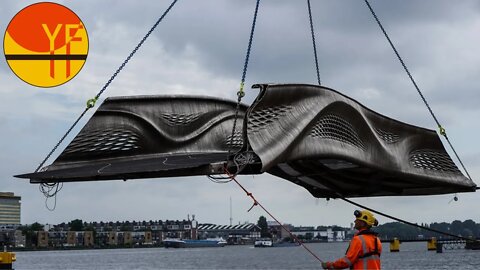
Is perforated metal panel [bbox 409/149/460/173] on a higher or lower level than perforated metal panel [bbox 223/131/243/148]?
lower

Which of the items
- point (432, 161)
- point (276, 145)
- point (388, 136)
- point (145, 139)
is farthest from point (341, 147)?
point (145, 139)

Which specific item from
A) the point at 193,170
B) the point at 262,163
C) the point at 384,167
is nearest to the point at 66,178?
the point at 193,170

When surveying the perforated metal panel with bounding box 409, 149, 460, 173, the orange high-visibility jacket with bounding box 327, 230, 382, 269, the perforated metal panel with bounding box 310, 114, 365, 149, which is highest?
the perforated metal panel with bounding box 310, 114, 365, 149

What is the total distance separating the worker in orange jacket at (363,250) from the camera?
10.2m

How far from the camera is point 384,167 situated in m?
15.0

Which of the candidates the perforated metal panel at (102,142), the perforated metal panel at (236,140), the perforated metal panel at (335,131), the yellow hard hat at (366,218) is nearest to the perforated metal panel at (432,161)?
the perforated metal panel at (335,131)

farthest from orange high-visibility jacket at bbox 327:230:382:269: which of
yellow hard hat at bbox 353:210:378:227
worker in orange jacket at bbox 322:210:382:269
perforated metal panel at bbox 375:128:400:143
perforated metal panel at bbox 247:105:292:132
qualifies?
perforated metal panel at bbox 375:128:400:143

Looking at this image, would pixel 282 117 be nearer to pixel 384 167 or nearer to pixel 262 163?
pixel 262 163

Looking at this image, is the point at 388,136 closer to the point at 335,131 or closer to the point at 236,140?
the point at 335,131

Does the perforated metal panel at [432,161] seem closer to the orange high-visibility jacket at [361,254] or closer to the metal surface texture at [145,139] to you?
the metal surface texture at [145,139]

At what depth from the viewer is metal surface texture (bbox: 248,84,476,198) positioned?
12922 mm

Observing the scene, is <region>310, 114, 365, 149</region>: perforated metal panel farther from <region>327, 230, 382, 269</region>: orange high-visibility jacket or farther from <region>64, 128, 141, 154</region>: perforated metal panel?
<region>327, 230, 382, 269</region>: orange high-visibility jacket

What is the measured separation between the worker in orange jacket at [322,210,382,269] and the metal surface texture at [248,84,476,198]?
100 inches

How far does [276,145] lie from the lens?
1289cm
